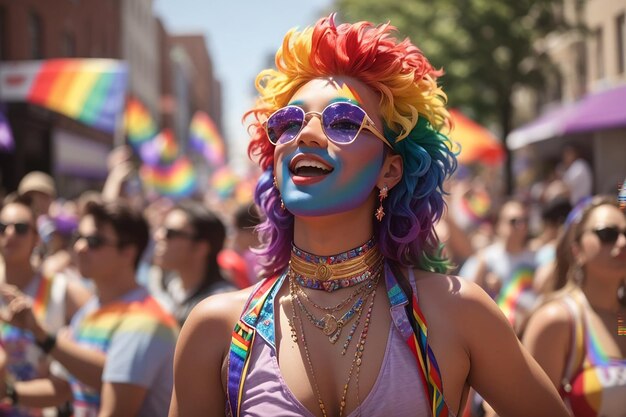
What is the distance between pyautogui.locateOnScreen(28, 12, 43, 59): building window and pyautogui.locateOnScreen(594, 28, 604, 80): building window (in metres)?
15.1

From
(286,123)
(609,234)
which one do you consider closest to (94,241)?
(286,123)

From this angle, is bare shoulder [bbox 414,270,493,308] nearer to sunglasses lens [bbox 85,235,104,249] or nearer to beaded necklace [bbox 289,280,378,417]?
beaded necklace [bbox 289,280,378,417]

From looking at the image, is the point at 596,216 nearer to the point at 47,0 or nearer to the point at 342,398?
the point at 342,398

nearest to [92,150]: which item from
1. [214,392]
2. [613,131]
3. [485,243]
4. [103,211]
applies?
[613,131]

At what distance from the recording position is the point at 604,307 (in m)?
2.97

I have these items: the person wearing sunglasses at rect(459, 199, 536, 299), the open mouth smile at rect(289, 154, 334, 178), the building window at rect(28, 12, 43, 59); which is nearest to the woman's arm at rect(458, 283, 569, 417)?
the open mouth smile at rect(289, 154, 334, 178)

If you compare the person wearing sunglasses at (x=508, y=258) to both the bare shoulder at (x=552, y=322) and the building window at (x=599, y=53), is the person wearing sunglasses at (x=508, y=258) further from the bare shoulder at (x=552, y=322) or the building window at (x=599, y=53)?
the building window at (x=599, y=53)

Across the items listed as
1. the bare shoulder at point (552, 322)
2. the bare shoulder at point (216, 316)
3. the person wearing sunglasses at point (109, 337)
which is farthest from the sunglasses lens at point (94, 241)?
→ the bare shoulder at point (552, 322)

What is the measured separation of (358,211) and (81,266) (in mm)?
2059

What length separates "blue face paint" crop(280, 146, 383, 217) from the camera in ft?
7.17

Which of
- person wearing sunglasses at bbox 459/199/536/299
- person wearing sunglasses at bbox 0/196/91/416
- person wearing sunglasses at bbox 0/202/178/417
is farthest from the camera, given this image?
person wearing sunglasses at bbox 459/199/536/299

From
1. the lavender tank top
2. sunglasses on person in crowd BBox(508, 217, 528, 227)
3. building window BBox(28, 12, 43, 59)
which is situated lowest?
sunglasses on person in crowd BBox(508, 217, 528, 227)

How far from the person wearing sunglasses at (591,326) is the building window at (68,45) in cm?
2333

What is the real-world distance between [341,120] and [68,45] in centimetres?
2479
